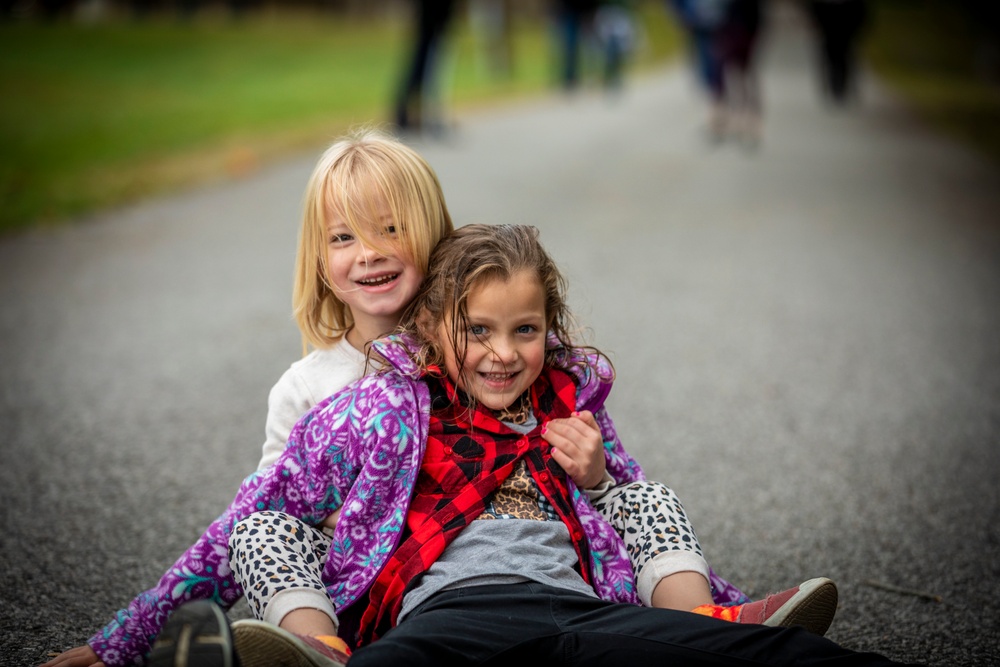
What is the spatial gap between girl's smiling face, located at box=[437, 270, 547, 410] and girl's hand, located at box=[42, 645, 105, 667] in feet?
2.99

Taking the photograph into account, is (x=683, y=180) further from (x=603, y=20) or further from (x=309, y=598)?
(x=603, y=20)

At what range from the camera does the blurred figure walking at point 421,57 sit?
8.41 meters

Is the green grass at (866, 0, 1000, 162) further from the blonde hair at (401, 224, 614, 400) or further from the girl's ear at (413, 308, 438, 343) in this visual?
the girl's ear at (413, 308, 438, 343)

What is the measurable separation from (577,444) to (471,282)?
383mm

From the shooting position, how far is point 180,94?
15.6 metres

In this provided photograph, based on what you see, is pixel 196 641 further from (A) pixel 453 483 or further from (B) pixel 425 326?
(B) pixel 425 326

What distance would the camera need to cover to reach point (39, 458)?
317 centimetres

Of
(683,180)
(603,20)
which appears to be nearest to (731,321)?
(683,180)

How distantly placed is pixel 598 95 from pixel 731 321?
38.7ft

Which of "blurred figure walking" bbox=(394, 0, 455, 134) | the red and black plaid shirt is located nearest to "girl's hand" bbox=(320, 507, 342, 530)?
the red and black plaid shirt

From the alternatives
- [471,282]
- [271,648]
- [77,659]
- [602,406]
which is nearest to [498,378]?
[471,282]

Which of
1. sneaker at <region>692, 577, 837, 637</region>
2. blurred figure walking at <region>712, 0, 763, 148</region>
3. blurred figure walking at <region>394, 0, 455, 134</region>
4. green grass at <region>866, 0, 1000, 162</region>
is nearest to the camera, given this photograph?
sneaker at <region>692, 577, 837, 637</region>

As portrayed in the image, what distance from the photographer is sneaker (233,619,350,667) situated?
1588mm

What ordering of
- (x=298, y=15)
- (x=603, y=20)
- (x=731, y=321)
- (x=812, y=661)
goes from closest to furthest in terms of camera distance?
(x=812, y=661)
(x=731, y=321)
(x=603, y=20)
(x=298, y=15)
